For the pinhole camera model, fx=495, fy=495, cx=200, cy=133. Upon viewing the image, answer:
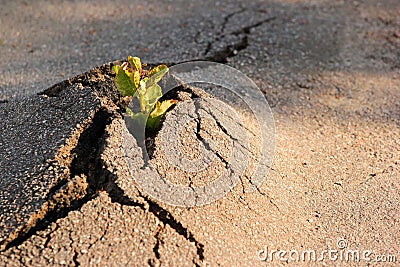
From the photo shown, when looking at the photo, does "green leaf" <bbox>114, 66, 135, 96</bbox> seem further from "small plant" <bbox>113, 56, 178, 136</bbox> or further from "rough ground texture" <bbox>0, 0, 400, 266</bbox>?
"rough ground texture" <bbox>0, 0, 400, 266</bbox>

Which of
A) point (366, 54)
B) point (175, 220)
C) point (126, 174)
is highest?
point (126, 174)

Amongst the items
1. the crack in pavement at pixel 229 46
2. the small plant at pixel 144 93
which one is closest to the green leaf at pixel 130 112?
the small plant at pixel 144 93

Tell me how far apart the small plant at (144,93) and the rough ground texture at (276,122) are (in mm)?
107

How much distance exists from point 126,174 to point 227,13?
245 centimetres

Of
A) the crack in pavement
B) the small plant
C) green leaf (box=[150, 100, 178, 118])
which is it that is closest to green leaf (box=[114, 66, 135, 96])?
the small plant

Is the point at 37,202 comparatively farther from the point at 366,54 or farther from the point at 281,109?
the point at 366,54

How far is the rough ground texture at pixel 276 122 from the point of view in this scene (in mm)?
1831

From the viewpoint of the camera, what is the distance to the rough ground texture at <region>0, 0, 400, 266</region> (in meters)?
1.83

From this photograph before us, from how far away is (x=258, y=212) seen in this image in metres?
2.09

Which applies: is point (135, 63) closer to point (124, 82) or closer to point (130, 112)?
point (124, 82)

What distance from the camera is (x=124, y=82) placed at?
2098mm

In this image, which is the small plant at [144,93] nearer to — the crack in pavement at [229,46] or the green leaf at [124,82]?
the green leaf at [124,82]

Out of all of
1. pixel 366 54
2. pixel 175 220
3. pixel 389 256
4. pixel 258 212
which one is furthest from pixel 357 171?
pixel 366 54

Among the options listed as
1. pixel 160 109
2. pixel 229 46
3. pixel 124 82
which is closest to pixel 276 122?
pixel 229 46
